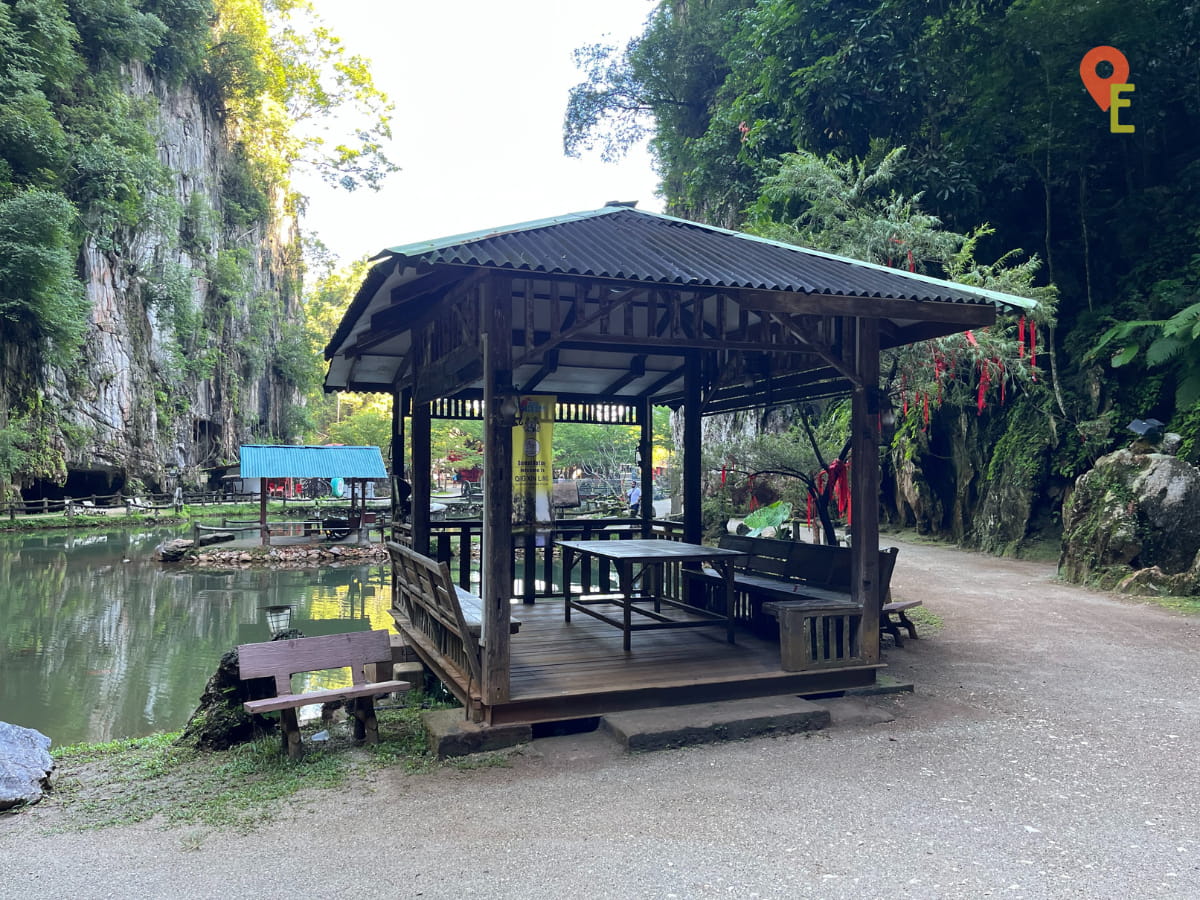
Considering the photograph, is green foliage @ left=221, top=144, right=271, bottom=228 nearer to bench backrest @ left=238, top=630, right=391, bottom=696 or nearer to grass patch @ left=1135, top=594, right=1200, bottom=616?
bench backrest @ left=238, top=630, right=391, bottom=696

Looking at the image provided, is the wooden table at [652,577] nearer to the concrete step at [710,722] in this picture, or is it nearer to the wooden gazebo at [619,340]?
the wooden gazebo at [619,340]

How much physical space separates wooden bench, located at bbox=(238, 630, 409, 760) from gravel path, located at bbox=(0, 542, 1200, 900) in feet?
2.15

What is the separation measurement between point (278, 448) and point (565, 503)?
32.4 ft

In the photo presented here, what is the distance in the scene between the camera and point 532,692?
17.1ft

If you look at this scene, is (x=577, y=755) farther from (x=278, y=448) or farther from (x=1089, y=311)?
(x=278, y=448)

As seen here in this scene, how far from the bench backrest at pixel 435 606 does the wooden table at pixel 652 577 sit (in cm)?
141

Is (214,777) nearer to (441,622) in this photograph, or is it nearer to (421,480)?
(441,622)

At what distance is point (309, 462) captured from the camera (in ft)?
77.3

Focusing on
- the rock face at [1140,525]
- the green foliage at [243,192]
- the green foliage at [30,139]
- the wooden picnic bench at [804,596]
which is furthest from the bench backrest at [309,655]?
the green foliage at [243,192]

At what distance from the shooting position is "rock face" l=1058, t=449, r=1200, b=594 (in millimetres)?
10516

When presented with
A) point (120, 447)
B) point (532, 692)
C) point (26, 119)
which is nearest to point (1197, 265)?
point (532, 692)

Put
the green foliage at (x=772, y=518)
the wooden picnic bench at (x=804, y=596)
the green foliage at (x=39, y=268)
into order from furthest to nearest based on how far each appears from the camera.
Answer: the green foliage at (x=39, y=268) < the green foliage at (x=772, y=518) < the wooden picnic bench at (x=804, y=596)

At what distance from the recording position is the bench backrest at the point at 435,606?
16.8 feet

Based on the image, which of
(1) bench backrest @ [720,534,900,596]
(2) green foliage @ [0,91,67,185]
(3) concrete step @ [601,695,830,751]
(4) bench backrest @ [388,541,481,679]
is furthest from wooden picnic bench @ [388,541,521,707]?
(2) green foliage @ [0,91,67,185]
